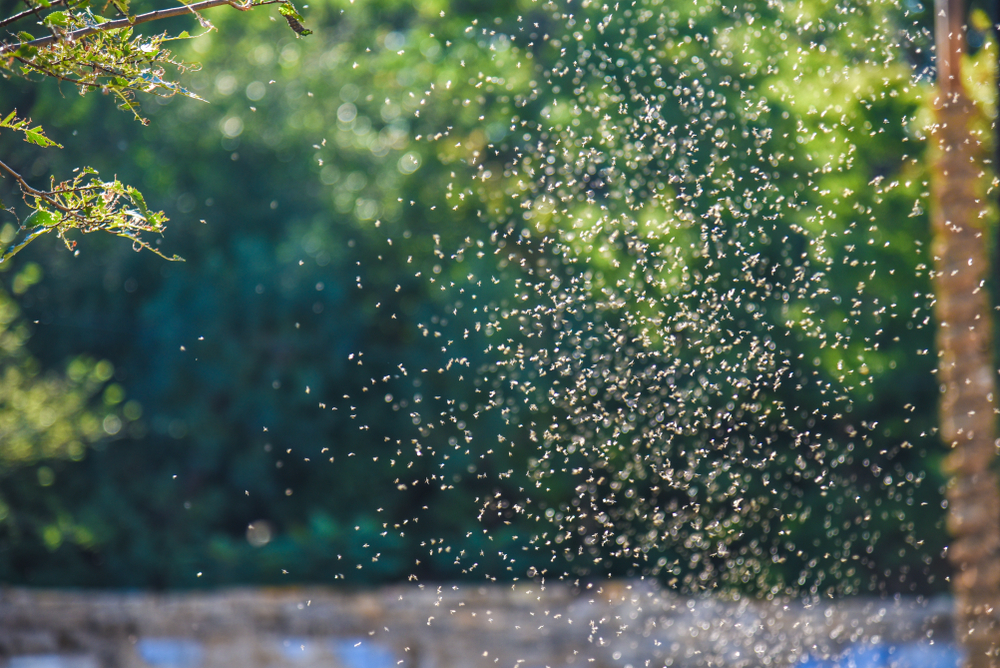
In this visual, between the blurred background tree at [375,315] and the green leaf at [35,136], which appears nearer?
the green leaf at [35,136]

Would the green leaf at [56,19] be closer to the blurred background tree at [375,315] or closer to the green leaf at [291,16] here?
the green leaf at [291,16]

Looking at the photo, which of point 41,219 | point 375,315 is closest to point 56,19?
point 41,219

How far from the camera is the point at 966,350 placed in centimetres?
531

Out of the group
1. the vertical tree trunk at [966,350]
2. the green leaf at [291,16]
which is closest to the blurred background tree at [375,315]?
the vertical tree trunk at [966,350]

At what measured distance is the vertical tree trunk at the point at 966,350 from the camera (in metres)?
5.25

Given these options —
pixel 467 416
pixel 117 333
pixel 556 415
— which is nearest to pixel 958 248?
pixel 556 415

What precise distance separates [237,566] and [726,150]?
6123 mm

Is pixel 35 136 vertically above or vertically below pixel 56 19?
below

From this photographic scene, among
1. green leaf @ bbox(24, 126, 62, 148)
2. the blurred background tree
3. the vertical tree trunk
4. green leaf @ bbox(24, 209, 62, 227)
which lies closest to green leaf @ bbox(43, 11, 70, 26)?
green leaf @ bbox(24, 126, 62, 148)

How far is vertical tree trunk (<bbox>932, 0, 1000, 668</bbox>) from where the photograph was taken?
5246mm

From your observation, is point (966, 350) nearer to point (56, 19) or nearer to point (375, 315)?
point (56, 19)

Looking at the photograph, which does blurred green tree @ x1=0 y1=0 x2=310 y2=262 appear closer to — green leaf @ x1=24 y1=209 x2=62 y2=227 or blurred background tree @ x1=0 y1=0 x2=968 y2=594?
green leaf @ x1=24 y1=209 x2=62 y2=227

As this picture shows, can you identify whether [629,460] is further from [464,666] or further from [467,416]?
[464,666]

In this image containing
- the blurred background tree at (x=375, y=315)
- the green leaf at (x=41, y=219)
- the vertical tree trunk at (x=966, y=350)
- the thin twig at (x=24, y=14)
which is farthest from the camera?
the blurred background tree at (x=375, y=315)
